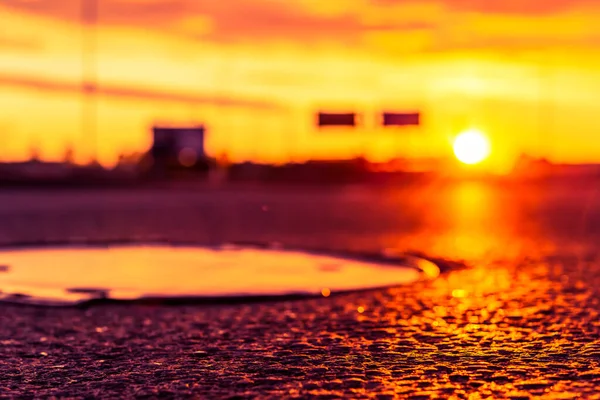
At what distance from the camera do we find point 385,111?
10344cm

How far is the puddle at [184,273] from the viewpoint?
1011 cm

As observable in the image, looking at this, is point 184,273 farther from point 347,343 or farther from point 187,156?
point 187,156

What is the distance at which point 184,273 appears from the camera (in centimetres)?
1177

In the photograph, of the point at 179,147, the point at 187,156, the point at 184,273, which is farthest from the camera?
the point at 179,147

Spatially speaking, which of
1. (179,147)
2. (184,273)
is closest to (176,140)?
(179,147)

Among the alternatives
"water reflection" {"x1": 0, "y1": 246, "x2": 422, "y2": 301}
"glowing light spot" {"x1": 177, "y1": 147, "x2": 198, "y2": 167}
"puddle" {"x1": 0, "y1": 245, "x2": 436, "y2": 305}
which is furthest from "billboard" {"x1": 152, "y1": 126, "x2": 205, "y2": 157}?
"water reflection" {"x1": 0, "y1": 246, "x2": 422, "y2": 301}

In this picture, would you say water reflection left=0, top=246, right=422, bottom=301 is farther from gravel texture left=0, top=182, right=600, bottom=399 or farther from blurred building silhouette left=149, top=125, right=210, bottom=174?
blurred building silhouette left=149, top=125, right=210, bottom=174

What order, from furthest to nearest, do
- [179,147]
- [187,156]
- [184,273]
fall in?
[179,147], [187,156], [184,273]

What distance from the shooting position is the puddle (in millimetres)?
10109

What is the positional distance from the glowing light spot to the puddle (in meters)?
86.8

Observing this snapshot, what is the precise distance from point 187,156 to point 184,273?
94.8m

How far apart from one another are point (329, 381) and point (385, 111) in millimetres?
98492

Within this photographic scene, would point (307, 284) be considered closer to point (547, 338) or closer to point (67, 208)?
point (547, 338)

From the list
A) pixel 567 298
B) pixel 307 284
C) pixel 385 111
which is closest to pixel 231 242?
pixel 307 284
